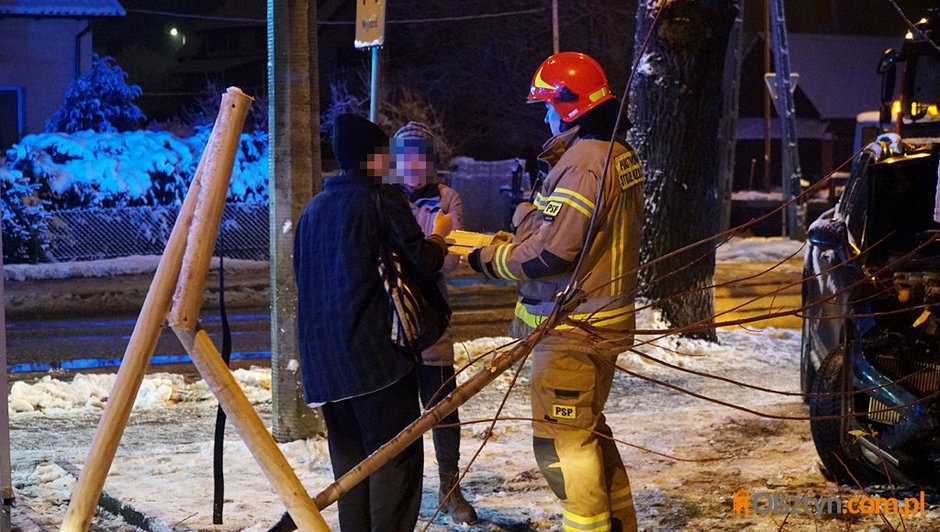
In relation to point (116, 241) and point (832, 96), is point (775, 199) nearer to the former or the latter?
point (832, 96)

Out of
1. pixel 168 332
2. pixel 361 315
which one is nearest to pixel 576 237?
pixel 361 315

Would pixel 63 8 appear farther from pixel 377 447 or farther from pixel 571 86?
pixel 377 447

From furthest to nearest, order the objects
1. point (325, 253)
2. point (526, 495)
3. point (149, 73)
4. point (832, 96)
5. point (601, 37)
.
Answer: point (832, 96) < point (149, 73) < point (601, 37) < point (526, 495) < point (325, 253)

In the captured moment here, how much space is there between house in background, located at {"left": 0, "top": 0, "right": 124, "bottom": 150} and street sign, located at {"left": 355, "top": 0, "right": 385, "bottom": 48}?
20997mm

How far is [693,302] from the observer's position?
10523mm

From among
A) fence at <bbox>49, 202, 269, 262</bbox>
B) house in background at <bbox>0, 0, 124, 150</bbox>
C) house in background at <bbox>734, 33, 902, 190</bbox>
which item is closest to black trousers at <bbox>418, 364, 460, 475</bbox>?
fence at <bbox>49, 202, 269, 262</bbox>

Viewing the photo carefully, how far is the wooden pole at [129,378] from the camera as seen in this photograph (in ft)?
8.69

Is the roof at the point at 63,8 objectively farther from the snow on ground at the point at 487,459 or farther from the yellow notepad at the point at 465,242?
the yellow notepad at the point at 465,242

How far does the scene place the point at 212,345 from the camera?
8.63 feet

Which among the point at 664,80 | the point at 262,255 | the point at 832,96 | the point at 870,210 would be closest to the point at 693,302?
the point at 664,80

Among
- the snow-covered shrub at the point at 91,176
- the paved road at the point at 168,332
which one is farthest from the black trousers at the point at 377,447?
the snow-covered shrub at the point at 91,176

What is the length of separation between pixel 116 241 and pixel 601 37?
15.5m

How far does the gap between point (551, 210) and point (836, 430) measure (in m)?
2.37

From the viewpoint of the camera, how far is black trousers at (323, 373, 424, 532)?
13.3ft
